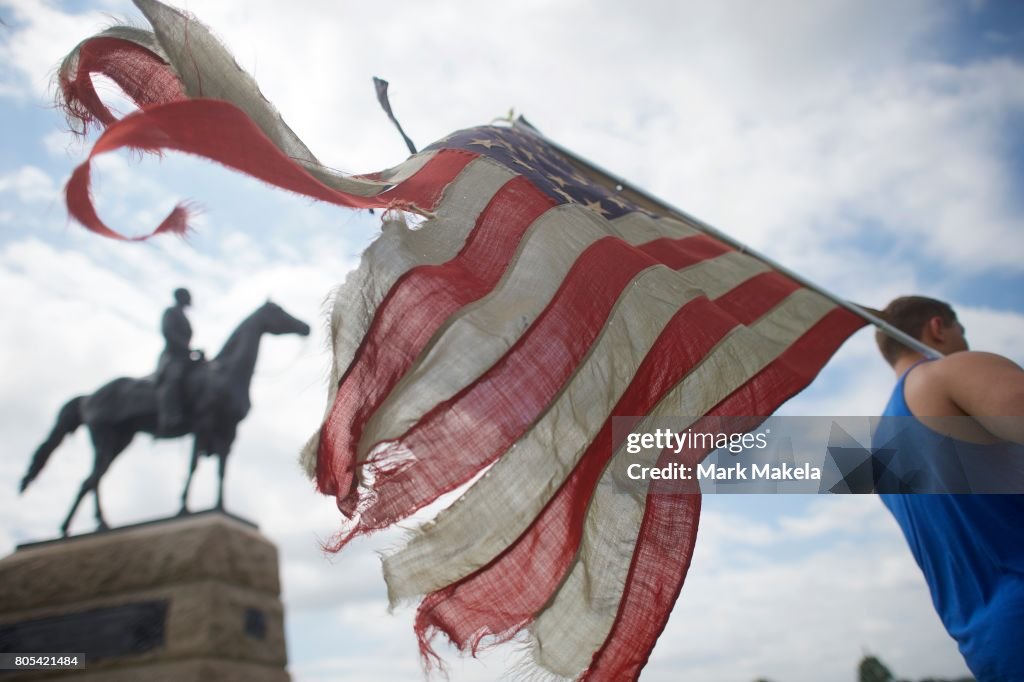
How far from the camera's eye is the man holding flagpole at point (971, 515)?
2016mm

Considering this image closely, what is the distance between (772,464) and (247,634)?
506 cm

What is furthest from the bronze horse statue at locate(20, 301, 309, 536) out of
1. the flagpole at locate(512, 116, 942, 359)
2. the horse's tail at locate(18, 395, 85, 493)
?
the flagpole at locate(512, 116, 942, 359)

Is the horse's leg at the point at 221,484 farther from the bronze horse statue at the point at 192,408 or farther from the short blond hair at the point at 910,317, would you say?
the short blond hair at the point at 910,317

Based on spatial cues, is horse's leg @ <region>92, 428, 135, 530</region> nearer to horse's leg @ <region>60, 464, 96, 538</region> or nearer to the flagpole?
horse's leg @ <region>60, 464, 96, 538</region>

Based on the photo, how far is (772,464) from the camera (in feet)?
9.27

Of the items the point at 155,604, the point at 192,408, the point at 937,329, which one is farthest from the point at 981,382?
the point at 192,408

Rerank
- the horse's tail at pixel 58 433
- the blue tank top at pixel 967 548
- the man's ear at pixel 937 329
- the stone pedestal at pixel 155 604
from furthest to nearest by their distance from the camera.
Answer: the horse's tail at pixel 58 433 → the stone pedestal at pixel 155 604 → the man's ear at pixel 937 329 → the blue tank top at pixel 967 548

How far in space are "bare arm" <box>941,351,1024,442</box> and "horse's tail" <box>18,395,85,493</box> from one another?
32.6 ft

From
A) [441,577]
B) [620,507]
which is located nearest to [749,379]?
[620,507]

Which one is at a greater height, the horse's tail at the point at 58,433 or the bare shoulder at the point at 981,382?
the horse's tail at the point at 58,433

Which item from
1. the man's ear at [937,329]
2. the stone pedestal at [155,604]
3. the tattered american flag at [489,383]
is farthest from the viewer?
the stone pedestal at [155,604]

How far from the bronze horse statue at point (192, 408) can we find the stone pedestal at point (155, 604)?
1024 mm

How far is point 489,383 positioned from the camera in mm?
2475

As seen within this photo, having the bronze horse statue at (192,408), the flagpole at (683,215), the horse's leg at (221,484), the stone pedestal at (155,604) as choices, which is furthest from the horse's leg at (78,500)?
the flagpole at (683,215)
